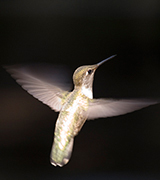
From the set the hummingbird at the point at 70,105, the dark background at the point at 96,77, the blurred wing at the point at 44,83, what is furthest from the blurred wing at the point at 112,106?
the dark background at the point at 96,77

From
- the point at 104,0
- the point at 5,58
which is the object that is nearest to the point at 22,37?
the point at 5,58

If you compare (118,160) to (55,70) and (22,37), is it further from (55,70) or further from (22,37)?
(55,70)

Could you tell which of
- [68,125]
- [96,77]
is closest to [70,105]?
[68,125]

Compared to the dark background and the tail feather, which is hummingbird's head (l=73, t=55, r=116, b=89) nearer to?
the tail feather

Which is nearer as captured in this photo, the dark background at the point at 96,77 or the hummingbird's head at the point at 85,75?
the hummingbird's head at the point at 85,75

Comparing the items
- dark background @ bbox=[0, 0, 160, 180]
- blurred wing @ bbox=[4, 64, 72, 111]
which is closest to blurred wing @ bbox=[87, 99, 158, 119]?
blurred wing @ bbox=[4, 64, 72, 111]

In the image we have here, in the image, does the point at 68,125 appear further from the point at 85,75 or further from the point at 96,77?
the point at 96,77

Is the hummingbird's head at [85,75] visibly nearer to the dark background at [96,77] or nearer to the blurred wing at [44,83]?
the blurred wing at [44,83]
